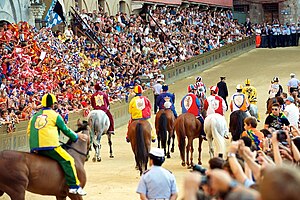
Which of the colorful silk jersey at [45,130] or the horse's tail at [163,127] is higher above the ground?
the colorful silk jersey at [45,130]

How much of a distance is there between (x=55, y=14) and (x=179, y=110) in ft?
21.1

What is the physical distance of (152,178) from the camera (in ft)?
29.6

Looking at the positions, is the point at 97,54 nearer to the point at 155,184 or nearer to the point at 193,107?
the point at 193,107

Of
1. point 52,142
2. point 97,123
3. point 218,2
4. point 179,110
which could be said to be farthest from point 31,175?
point 218,2

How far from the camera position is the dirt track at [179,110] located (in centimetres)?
1669

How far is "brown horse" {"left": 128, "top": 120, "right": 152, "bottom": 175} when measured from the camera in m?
17.6

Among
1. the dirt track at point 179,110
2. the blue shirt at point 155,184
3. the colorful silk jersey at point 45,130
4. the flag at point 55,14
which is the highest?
the flag at point 55,14

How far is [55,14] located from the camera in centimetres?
3216

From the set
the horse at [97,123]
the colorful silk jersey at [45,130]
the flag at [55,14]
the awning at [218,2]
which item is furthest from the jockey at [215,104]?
the awning at [218,2]

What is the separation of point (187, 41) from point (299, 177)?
40126mm

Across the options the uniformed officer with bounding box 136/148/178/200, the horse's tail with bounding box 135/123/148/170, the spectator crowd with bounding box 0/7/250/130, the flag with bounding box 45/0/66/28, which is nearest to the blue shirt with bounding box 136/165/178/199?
the uniformed officer with bounding box 136/148/178/200

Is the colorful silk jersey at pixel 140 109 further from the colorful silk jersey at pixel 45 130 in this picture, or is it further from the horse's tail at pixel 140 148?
the colorful silk jersey at pixel 45 130

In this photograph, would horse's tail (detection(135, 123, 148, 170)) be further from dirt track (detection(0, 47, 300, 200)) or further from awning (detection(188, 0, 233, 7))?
awning (detection(188, 0, 233, 7))

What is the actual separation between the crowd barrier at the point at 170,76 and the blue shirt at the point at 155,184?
1123 centimetres
